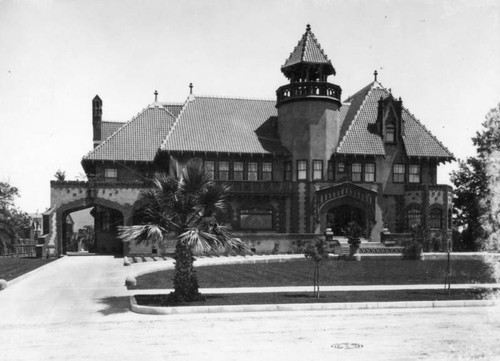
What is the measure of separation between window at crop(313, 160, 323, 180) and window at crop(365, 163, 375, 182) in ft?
13.7

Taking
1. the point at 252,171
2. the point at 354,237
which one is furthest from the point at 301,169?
the point at 354,237

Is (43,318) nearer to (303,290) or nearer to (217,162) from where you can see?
(303,290)

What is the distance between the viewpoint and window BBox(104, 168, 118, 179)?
157 feet

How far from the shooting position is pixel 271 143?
48812mm

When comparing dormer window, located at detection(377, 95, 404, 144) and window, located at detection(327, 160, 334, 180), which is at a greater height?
dormer window, located at detection(377, 95, 404, 144)

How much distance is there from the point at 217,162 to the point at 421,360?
3719cm

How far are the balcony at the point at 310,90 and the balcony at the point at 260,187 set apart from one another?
7132mm

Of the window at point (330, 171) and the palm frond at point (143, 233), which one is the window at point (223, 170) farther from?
the palm frond at point (143, 233)

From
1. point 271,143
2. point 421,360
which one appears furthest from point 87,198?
point 421,360

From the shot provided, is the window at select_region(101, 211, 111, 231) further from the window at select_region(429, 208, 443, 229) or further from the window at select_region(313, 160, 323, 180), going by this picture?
the window at select_region(429, 208, 443, 229)

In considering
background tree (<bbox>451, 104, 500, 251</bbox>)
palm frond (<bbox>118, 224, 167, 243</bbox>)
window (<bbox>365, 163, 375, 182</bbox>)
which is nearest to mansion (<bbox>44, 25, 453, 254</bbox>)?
window (<bbox>365, 163, 375, 182</bbox>)

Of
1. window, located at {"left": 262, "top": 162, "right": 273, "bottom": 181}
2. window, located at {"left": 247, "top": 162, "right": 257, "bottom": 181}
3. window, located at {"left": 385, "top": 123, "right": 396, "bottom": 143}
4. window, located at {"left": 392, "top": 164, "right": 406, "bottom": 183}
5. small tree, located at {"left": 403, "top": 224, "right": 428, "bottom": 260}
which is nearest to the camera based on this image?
small tree, located at {"left": 403, "top": 224, "right": 428, "bottom": 260}

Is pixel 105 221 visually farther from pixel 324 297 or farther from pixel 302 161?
pixel 324 297

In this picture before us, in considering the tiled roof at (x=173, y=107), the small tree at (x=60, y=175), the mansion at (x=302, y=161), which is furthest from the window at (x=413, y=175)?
the small tree at (x=60, y=175)
